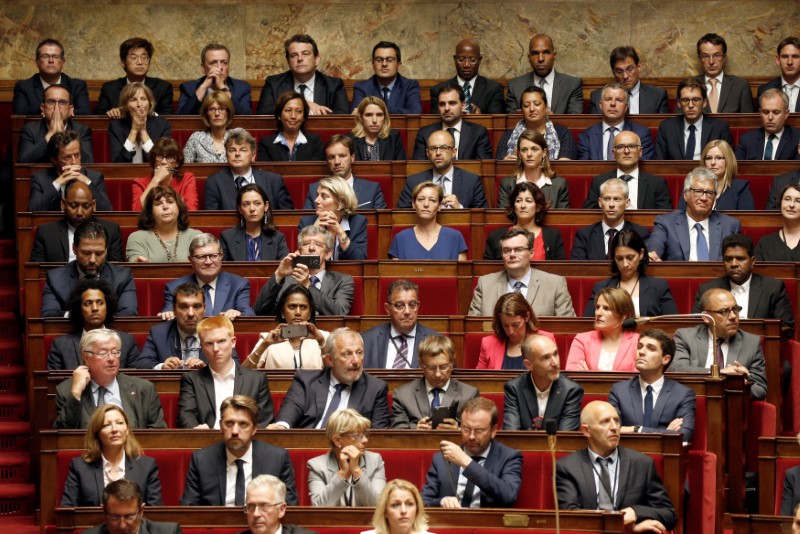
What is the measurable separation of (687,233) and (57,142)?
1.98 meters

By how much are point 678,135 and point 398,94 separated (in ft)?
3.39

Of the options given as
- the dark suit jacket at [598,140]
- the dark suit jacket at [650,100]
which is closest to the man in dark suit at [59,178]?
the dark suit jacket at [598,140]

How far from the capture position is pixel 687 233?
4.72m

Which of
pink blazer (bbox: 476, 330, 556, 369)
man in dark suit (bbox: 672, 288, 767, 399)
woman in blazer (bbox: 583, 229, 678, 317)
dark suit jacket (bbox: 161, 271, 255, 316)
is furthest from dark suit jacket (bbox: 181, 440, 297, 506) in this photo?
woman in blazer (bbox: 583, 229, 678, 317)

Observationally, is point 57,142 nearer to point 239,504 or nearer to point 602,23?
point 239,504

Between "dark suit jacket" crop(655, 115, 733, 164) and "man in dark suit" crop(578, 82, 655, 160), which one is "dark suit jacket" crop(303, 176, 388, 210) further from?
"dark suit jacket" crop(655, 115, 733, 164)

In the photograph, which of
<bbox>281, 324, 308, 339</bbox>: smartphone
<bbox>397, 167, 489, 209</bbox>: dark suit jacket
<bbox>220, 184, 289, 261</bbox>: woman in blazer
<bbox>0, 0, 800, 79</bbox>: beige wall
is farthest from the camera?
<bbox>0, 0, 800, 79</bbox>: beige wall

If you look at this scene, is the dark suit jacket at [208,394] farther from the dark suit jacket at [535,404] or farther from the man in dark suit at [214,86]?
the man in dark suit at [214,86]

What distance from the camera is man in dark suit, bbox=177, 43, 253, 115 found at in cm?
558

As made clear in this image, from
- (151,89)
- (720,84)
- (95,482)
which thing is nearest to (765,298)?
(720,84)

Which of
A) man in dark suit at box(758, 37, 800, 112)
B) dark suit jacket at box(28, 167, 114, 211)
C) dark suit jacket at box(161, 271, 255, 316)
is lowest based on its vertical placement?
dark suit jacket at box(161, 271, 255, 316)

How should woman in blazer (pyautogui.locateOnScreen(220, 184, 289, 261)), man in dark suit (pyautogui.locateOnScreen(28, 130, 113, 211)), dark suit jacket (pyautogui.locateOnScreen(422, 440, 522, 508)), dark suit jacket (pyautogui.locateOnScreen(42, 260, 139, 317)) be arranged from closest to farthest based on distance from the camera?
dark suit jacket (pyautogui.locateOnScreen(422, 440, 522, 508))
dark suit jacket (pyautogui.locateOnScreen(42, 260, 139, 317))
woman in blazer (pyautogui.locateOnScreen(220, 184, 289, 261))
man in dark suit (pyautogui.locateOnScreen(28, 130, 113, 211))

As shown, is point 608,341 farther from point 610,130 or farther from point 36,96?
point 36,96

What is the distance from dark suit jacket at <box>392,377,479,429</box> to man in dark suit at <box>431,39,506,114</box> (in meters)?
2.02
